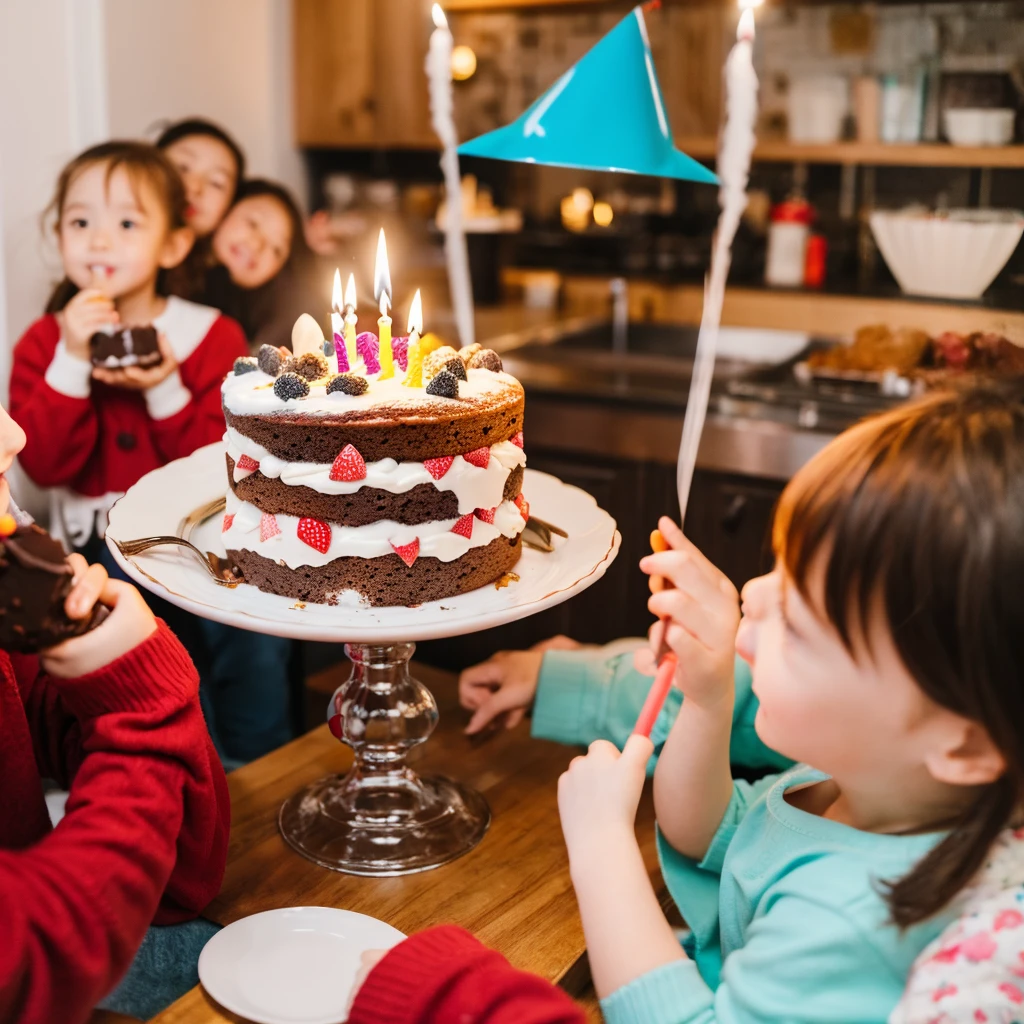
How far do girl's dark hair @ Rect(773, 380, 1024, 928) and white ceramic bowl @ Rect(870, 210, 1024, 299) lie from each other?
1279 millimetres

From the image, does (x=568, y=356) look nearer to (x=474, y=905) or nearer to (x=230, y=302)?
(x=230, y=302)

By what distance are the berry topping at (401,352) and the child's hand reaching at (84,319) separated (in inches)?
23.4

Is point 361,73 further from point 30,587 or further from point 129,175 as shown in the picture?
point 30,587

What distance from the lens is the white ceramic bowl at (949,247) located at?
6.47 ft

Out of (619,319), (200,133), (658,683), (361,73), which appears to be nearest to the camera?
(658,683)

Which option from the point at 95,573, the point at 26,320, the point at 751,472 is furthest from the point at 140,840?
the point at 751,472

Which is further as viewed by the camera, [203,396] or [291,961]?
[203,396]

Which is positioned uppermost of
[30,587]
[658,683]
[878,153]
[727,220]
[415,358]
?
[878,153]

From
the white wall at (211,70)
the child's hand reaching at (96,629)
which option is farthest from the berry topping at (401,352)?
the white wall at (211,70)

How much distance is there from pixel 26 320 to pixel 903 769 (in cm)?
159

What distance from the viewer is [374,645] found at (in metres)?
1.17

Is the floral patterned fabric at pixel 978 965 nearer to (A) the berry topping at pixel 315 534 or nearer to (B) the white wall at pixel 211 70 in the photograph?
(A) the berry topping at pixel 315 534

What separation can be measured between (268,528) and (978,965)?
0.71 metres

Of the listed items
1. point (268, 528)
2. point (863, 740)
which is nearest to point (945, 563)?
point (863, 740)
